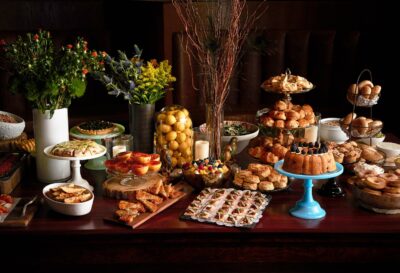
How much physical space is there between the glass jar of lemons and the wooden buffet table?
1.67 ft

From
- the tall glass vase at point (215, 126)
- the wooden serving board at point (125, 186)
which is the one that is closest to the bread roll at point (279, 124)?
the tall glass vase at point (215, 126)

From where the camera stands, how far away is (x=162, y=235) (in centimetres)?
199

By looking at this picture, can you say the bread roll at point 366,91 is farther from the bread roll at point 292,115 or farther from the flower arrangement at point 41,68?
the flower arrangement at point 41,68

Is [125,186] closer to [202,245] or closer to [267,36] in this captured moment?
[202,245]

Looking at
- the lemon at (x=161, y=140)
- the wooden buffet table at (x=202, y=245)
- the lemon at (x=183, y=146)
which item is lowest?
the wooden buffet table at (x=202, y=245)

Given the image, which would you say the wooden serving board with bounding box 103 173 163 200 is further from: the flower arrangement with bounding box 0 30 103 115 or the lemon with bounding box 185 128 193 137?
the flower arrangement with bounding box 0 30 103 115

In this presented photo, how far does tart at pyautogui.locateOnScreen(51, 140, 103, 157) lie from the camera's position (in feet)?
Answer: 7.30

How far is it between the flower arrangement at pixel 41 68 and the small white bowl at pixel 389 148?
1.41 m

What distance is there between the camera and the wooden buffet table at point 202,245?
6.51 feet

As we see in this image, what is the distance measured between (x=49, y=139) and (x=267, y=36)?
2.30 meters

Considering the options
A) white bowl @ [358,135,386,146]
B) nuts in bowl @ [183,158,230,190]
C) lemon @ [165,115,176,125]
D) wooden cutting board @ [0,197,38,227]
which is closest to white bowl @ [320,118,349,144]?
white bowl @ [358,135,386,146]

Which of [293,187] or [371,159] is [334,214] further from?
[371,159]

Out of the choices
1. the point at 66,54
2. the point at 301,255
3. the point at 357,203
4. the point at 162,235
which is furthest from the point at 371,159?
the point at 66,54

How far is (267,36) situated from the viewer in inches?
166
